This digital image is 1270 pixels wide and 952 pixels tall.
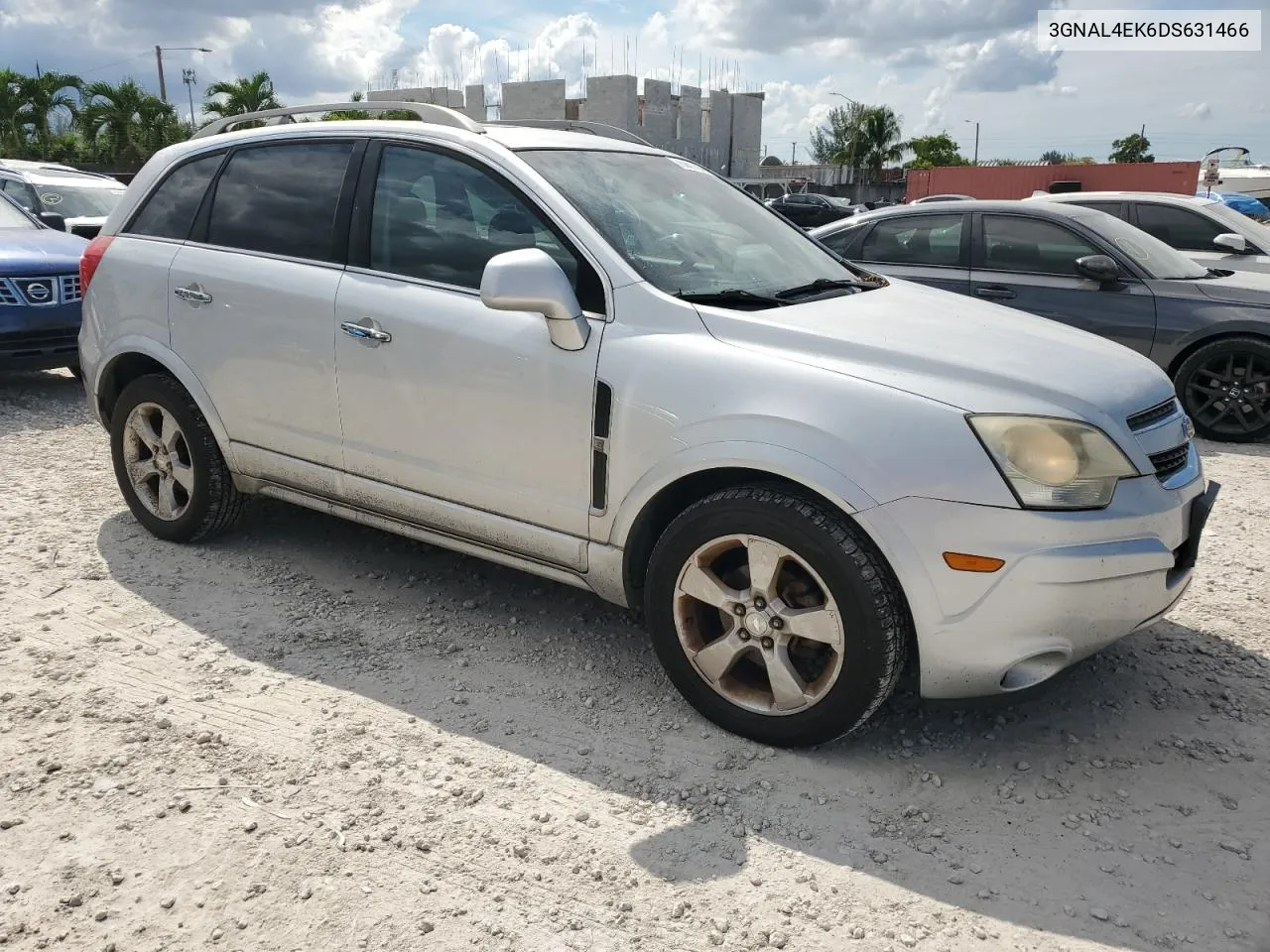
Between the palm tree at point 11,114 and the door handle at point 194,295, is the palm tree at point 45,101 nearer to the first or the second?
the palm tree at point 11,114

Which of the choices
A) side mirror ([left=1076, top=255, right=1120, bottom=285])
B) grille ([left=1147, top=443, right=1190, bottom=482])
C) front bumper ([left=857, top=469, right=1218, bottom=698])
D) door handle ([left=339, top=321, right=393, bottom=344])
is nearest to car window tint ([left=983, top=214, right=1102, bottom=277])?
side mirror ([left=1076, top=255, right=1120, bottom=285])

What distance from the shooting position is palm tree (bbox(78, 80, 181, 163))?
3906cm

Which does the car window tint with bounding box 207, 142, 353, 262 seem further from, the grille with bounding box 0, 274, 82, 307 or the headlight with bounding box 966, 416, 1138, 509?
the grille with bounding box 0, 274, 82, 307

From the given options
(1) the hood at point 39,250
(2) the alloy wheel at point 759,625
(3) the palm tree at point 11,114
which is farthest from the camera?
(3) the palm tree at point 11,114

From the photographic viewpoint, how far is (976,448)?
272 centimetres

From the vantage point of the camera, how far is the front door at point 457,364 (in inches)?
131

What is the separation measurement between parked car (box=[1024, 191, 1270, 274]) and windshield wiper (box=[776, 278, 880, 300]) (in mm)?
5358

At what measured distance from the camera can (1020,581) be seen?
271 cm

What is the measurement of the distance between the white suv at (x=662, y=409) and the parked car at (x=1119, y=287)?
3.72 m

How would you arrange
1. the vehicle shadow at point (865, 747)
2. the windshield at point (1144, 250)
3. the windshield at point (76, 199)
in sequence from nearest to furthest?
the vehicle shadow at point (865, 747)
the windshield at point (1144, 250)
the windshield at point (76, 199)

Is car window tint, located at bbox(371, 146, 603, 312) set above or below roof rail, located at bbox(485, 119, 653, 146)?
below

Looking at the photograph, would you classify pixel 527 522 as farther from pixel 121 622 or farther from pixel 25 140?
pixel 25 140

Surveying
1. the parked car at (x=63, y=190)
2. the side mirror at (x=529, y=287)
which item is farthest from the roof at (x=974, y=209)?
the parked car at (x=63, y=190)

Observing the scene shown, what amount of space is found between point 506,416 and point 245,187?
1.79 metres
